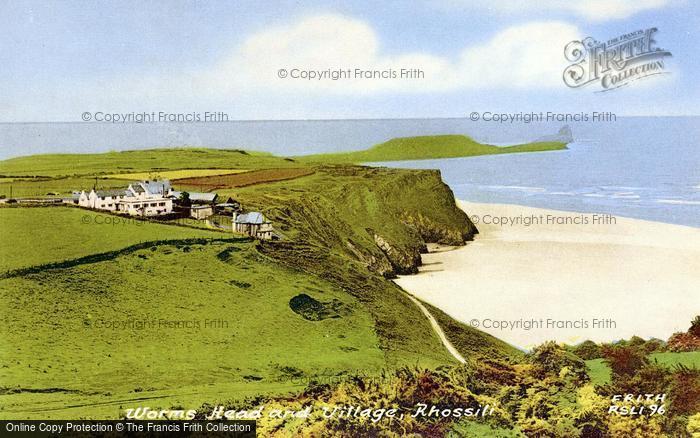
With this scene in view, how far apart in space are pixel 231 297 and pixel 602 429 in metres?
3.60

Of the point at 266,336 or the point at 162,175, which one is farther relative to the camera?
the point at 162,175

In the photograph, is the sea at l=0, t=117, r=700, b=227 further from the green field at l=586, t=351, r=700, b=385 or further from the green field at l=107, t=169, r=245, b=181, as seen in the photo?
the green field at l=586, t=351, r=700, b=385

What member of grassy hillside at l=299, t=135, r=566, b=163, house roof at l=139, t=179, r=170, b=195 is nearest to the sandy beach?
grassy hillside at l=299, t=135, r=566, b=163

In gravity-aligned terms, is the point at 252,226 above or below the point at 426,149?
below

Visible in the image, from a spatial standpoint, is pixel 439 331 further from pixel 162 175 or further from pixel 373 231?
pixel 162 175

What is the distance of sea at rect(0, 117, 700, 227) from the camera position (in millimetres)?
9039

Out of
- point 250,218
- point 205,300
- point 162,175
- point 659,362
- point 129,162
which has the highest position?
point 129,162

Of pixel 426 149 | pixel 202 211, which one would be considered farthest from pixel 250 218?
pixel 426 149

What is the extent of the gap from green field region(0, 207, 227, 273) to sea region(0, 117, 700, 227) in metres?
0.67

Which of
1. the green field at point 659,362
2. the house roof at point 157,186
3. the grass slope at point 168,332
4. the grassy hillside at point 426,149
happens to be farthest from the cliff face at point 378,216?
the green field at point 659,362

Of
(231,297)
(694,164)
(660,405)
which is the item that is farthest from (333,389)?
(694,164)

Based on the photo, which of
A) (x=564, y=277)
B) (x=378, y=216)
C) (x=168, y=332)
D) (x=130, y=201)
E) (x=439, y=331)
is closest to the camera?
(x=168, y=332)

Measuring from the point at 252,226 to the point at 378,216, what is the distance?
1376 millimetres

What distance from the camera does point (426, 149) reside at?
9648 mm
